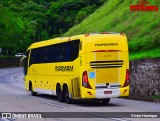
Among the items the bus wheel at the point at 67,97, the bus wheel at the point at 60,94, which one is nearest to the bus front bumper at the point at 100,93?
the bus wheel at the point at 67,97

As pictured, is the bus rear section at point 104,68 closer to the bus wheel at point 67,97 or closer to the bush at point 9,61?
the bus wheel at point 67,97

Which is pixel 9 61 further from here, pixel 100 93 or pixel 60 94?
pixel 100 93

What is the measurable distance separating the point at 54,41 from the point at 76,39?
3335 mm

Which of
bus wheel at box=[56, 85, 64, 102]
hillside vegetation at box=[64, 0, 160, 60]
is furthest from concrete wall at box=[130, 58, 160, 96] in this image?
bus wheel at box=[56, 85, 64, 102]

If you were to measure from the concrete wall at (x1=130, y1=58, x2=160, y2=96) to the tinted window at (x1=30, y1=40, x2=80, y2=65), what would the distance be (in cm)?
463

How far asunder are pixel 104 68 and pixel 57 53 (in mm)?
4208

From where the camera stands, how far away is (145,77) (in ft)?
84.5

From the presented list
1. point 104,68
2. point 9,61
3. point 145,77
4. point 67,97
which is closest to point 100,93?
point 104,68

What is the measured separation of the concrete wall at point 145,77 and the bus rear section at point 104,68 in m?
3.03

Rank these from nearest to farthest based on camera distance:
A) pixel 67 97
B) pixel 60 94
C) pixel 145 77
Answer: pixel 67 97
pixel 60 94
pixel 145 77

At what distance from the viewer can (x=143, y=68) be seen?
2600cm

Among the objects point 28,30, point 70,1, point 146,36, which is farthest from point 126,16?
point 70,1

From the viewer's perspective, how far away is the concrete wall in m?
24.9

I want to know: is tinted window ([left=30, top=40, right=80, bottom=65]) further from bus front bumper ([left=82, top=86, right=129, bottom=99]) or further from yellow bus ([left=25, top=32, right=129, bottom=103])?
bus front bumper ([left=82, top=86, right=129, bottom=99])
